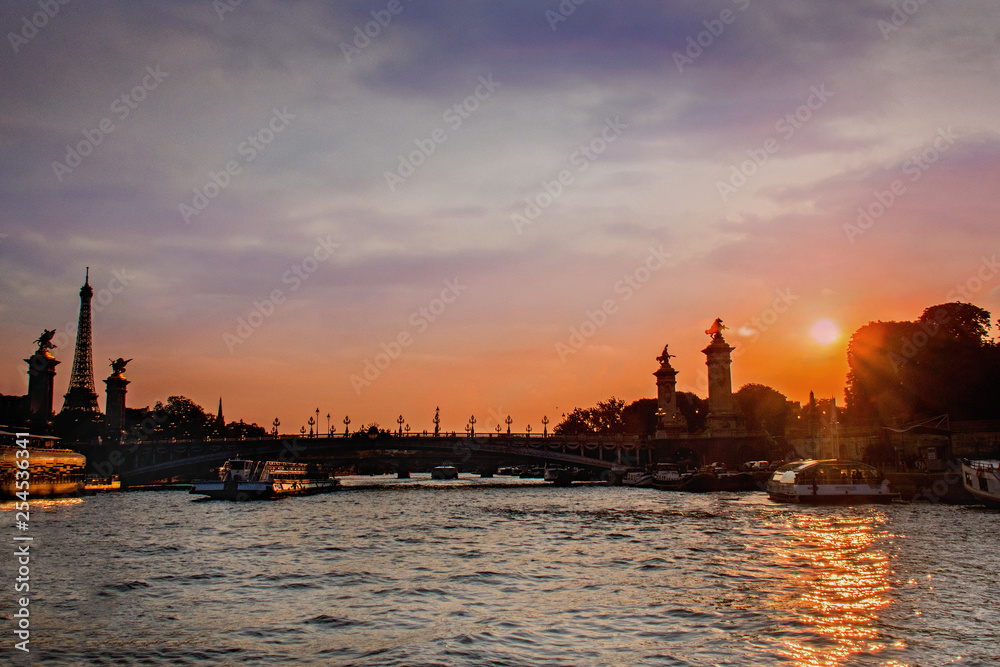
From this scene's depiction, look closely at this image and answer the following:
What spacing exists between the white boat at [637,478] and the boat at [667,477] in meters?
3.46

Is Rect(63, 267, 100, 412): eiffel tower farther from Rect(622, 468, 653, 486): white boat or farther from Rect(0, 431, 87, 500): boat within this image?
Rect(622, 468, 653, 486): white boat

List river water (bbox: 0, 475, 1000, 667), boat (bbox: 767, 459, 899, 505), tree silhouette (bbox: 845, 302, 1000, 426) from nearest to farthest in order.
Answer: river water (bbox: 0, 475, 1000, 667), boat (bbox: 767, 459, 899, 505), tree silhouette (bbox: 845, 302, 1000, 426)

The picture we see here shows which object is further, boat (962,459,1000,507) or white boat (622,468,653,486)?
white boat (622,468,653,486)

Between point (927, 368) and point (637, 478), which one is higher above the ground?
point (927, 368)

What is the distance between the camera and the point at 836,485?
58.1 m

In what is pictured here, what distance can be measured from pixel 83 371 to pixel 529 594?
535ft

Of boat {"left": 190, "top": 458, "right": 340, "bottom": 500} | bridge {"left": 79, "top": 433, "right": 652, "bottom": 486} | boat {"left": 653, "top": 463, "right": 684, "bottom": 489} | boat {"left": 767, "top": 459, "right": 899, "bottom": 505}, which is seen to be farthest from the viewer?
bridge {"left": 79, "top": 433, "right": 652, "bottom": 486}

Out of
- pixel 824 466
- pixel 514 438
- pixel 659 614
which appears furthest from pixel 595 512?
pixel 514 438

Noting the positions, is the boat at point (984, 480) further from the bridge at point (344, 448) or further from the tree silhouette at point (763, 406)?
the tree silhouette at point (763, 406)

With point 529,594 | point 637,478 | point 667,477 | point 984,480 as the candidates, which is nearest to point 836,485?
point 984,480

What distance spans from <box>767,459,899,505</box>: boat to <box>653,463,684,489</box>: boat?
28159 mm

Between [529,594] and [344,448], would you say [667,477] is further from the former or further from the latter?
[529,594]

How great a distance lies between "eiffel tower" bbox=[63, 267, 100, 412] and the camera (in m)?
161

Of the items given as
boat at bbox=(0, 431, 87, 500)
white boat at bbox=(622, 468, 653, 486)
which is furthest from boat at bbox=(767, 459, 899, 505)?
boat at bbox=(0, 431, 87, 500)
